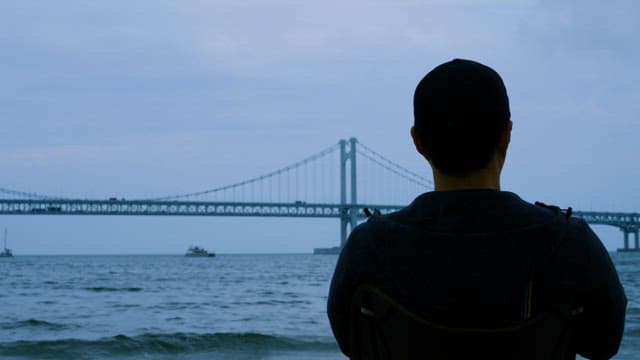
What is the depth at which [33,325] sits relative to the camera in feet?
46.4

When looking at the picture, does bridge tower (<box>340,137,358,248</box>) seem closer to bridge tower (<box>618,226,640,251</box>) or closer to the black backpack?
bridge tower (<box>618,226,640,251</box>)

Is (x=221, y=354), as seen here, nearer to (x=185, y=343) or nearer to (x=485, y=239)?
(x=185, y=343)

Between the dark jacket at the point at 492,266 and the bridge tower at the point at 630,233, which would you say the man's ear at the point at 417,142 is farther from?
the bridge tower at the point at 630,233

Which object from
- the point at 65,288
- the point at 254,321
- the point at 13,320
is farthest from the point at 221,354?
the point at 65,288

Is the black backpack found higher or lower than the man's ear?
lower

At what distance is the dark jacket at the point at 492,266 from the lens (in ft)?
4.09

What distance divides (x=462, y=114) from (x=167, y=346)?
34.4ft

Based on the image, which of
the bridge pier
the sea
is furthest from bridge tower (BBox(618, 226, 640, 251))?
the sea

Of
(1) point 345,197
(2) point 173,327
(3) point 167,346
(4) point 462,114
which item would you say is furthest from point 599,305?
(1) point 345,197

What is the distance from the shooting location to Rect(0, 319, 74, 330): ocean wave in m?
13.8

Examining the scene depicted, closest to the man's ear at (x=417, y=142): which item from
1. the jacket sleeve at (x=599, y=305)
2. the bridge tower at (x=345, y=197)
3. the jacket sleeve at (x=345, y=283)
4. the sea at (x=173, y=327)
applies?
the jacket sleeve at (x=345, y=283)

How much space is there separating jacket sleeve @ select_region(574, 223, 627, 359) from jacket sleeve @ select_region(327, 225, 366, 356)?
0.32 m

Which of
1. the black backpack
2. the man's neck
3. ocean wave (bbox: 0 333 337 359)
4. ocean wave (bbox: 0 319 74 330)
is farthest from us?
ocean wave (bbox: 0 319 74 330)

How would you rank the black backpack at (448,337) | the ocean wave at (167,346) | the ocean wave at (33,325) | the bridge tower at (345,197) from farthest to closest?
the bridge tower at (345,197) < the ocean wave at (33,325) < the ocean wave at (167,346) < the black backpack at (448,337)
